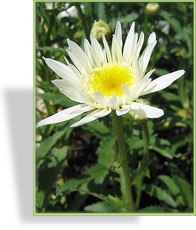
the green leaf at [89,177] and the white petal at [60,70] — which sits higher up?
the white petal at [60,70]

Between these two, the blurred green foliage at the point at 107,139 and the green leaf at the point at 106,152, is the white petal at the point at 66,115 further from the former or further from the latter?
the green leaf at the point at 106,152

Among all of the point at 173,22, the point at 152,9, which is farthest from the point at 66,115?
the point at 173,22

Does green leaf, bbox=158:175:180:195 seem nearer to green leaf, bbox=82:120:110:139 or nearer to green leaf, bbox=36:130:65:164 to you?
green leaf, bbox=82:120:110:139

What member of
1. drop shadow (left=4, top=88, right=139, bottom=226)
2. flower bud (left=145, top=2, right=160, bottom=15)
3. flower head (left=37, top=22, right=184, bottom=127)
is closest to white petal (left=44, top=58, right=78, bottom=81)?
flower head (left=37, top=22, right=184, bottom=127)

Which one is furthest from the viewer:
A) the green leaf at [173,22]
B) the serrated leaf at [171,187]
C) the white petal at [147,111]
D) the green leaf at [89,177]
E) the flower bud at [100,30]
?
the green leaf at [173,22]

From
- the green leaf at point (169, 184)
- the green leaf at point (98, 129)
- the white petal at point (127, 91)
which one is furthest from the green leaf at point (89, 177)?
the white petal at point (127, 91)

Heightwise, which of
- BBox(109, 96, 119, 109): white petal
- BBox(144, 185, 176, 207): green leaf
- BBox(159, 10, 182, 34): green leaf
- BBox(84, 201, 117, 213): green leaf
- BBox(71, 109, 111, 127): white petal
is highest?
BBox(159, 10, 182, 34): green leaf

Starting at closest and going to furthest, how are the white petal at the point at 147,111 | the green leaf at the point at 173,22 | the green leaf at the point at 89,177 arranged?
the white petal at the point at 147,111 < the green leaf at the point at 89,177 < the green leaf at the point at 173,22

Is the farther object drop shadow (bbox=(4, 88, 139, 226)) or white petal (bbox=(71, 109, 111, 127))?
drop shadow (bbox=(4, 88, 139, 226))
